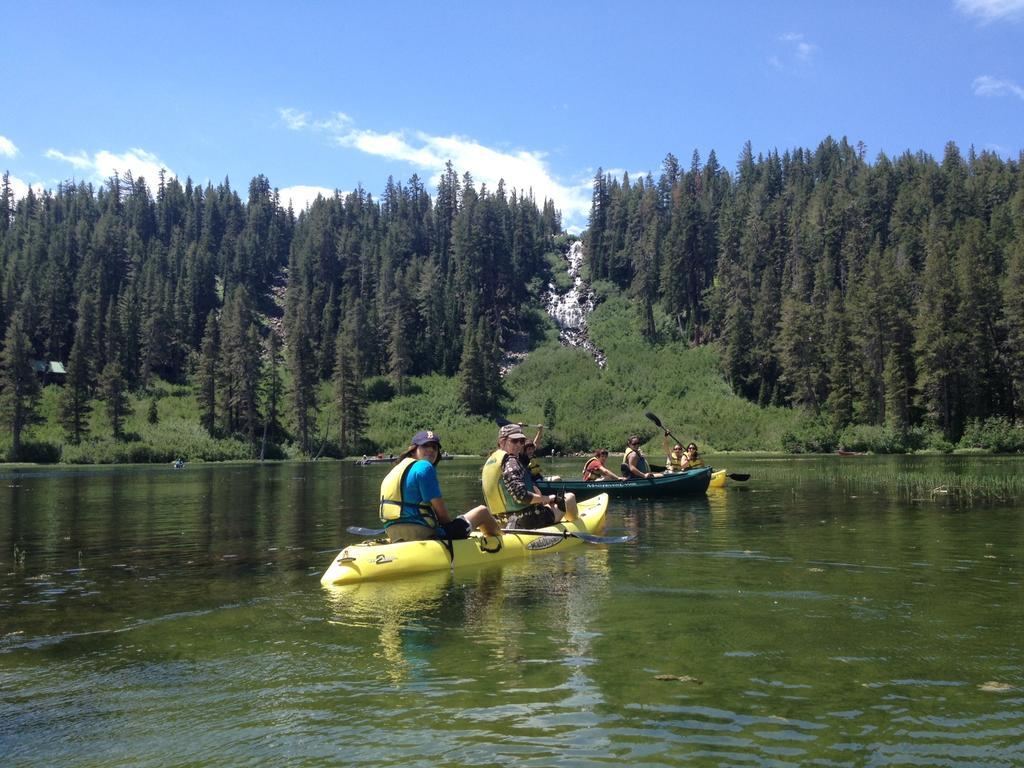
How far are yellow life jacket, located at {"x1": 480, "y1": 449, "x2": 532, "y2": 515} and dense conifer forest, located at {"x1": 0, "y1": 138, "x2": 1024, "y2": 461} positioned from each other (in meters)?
58.1

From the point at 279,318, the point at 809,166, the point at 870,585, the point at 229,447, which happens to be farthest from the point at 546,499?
the point at 809,166

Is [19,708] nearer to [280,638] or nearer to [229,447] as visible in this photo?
[280,638]

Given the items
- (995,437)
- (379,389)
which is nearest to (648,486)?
(995,437)

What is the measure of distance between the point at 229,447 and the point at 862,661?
257 feet

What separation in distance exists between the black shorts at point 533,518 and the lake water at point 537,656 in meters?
1.10

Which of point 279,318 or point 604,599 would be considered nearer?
point 604,599

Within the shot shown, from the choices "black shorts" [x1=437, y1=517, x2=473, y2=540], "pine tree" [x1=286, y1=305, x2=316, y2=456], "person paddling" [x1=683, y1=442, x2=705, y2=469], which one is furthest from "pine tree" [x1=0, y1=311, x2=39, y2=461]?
"black shorts" [x1=437, y1=517, x2=473, y2=540]

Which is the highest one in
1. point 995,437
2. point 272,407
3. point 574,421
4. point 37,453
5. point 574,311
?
point 574,311

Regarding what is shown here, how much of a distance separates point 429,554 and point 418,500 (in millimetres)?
867

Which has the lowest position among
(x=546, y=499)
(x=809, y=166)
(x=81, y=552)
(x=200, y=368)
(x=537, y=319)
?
(x=81, y=552)

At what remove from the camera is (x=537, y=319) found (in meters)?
128

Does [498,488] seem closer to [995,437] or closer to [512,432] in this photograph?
[512,432]

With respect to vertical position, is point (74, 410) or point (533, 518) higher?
point (74, 410)

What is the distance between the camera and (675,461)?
32812 millimetres
